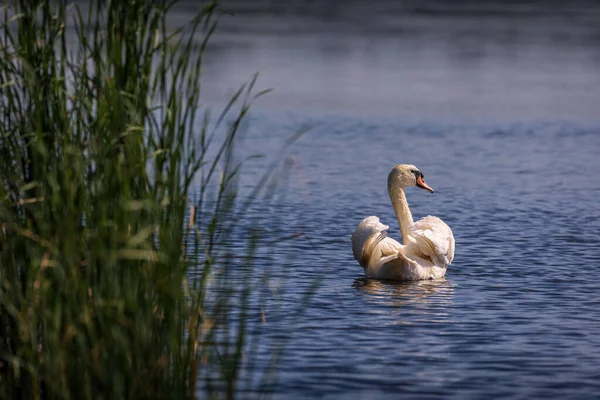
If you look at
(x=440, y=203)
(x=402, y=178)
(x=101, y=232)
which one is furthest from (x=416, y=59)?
(x=101, y=232)

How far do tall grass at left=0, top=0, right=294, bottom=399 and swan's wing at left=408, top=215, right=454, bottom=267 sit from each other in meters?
4.75

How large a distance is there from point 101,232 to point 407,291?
5256mm

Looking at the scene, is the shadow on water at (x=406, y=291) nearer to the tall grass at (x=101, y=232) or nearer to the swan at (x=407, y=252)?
the swan at (x=407, y=252)

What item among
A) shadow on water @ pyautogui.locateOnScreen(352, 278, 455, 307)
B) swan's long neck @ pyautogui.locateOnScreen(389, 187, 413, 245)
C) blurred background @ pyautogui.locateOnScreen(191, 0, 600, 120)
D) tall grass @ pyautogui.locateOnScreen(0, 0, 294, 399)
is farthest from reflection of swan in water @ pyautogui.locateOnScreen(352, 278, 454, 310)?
blurred background @ pyautogui.locateOnScreen(191, 0, 600, 120)

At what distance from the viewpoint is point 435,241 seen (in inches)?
405

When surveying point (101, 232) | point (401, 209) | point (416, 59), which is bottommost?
point (416, 59)

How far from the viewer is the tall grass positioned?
5012 mm

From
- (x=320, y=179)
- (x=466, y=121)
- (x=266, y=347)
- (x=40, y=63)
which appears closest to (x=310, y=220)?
(x=320, y=179)

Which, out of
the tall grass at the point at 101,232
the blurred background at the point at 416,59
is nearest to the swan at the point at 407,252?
the tall grass at the point at 101,232

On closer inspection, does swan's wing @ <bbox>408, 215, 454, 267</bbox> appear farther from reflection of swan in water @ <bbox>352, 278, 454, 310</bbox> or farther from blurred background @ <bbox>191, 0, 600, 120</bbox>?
blurred background @ <bbox>191, 0, 600, 120</bbox>

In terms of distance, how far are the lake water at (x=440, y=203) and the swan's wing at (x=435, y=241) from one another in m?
0.20

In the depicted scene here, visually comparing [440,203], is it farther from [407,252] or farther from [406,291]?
[406,291]

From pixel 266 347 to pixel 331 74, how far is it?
19816mm

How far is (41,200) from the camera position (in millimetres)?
5238
